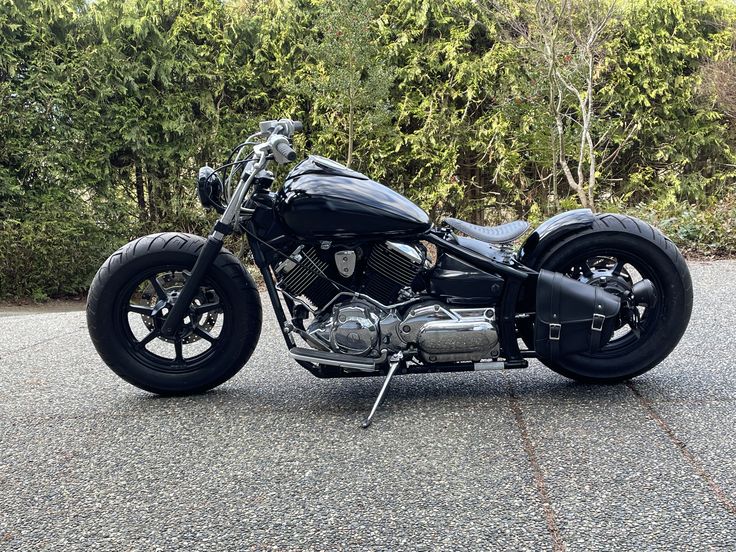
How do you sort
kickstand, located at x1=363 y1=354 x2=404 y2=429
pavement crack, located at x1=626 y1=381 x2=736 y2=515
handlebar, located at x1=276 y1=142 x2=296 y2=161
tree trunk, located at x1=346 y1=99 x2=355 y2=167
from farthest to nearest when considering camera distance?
tree trunk, located at x1=346 y1=99 x2=355 y2=167
handlebar, located at x1=276 y1=142 x2=296 y2=161
kickstand, located at x1=363 y1=354 x2=404 y2=429
pavement crack, located at x1=626 y1=381 x2=736 y2=515

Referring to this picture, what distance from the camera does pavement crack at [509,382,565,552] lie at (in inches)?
77.6

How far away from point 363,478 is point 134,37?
23.0ft

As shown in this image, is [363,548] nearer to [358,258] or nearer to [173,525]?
[173,525]

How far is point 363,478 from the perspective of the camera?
238cm

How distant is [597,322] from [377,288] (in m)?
0.96

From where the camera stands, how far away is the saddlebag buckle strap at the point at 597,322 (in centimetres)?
298

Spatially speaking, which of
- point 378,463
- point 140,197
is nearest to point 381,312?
point 378,463

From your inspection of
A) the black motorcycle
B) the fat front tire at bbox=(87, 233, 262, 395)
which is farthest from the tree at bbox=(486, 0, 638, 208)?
the fat front tire at bbox=(87, 233, 262, 395)

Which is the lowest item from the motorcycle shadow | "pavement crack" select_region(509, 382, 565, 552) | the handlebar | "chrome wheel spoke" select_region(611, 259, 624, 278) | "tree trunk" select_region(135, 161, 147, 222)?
"tree trunk" select_region(135, 161, 147, 222)

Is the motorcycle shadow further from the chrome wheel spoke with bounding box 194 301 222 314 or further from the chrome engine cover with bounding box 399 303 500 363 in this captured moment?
the chrome wheel spoke with bounding box 194 301 222 314

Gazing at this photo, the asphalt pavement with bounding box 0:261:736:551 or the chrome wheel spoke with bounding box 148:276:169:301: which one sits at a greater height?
the chrome wheel spoke with bounding box 148:276:169:301

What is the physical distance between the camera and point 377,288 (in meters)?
3.05

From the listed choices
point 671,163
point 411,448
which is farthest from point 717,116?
point 411,448

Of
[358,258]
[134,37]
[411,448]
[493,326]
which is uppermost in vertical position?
[134,37]
